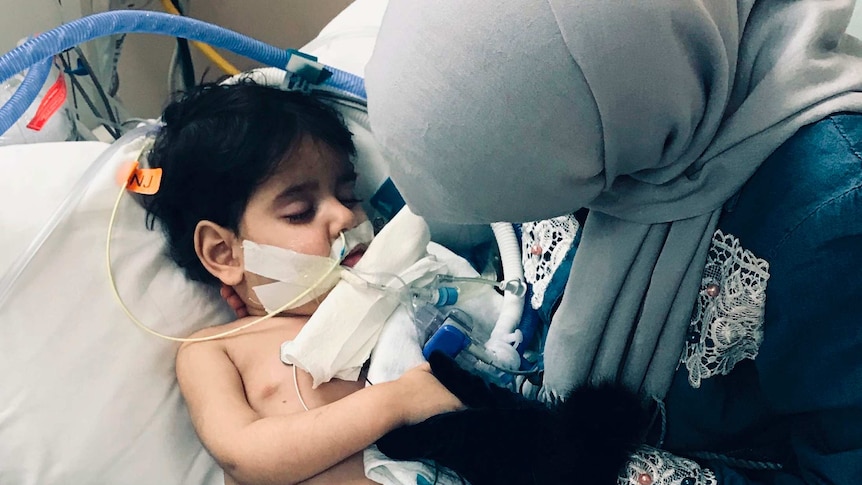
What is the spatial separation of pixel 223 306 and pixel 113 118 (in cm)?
53

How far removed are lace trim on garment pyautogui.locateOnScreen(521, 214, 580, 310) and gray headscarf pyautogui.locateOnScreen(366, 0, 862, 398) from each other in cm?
19

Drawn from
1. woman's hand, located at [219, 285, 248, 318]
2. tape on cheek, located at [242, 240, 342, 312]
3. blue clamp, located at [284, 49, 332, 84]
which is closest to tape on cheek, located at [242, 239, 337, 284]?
tape on cheek, located at [242, 240, 342, 312]

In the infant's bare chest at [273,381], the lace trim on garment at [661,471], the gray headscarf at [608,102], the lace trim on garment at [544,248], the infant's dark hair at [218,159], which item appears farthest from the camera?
the infant's dark hair at [218,159]

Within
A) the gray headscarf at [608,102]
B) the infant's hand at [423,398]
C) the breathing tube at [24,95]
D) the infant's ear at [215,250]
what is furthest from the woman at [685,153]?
the breathing tube at [24,95]

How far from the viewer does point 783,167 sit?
61 centimetres

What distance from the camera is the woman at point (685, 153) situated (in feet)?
1.86

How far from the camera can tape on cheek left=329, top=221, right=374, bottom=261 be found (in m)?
1.12

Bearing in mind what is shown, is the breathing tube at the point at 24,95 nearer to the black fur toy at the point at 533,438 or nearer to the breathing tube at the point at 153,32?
the breathing tube at the point at 153,32

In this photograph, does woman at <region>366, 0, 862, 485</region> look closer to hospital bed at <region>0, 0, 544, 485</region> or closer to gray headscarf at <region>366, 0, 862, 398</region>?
gray headscarf at <region>366, 0, 862, 398</region>

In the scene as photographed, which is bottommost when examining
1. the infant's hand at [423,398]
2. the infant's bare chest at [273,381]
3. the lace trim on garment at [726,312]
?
the infant's bare chest at [273,381]

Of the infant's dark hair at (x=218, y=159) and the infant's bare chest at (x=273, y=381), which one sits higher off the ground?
the infant's dark hair at (x=218, y=159)

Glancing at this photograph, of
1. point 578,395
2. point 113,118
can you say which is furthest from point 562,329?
point 113,118

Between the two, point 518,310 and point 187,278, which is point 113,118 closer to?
point 187,278

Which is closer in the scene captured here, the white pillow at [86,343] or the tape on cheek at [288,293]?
the white pillow at [86,343]
